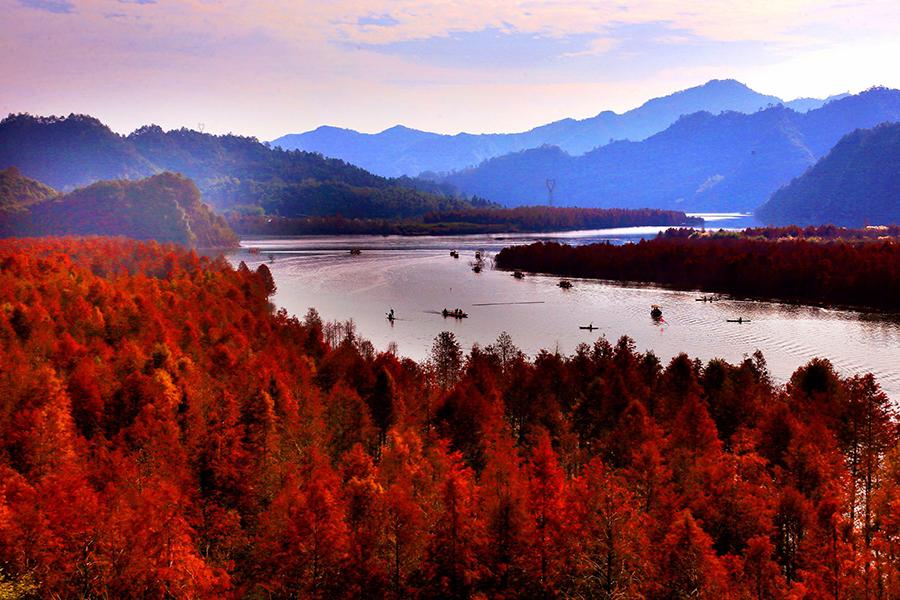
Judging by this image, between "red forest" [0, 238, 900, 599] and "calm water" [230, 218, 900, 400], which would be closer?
"red forest" [0, 238, 900, 599]

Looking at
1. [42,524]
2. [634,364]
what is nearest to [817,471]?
[634,364]

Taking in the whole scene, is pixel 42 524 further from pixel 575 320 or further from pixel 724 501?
pixel 575 320

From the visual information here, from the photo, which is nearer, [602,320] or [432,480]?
[432,480]

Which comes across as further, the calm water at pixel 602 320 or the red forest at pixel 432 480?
the calm water at pixel 602 320

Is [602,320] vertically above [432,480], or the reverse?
[602,320]
